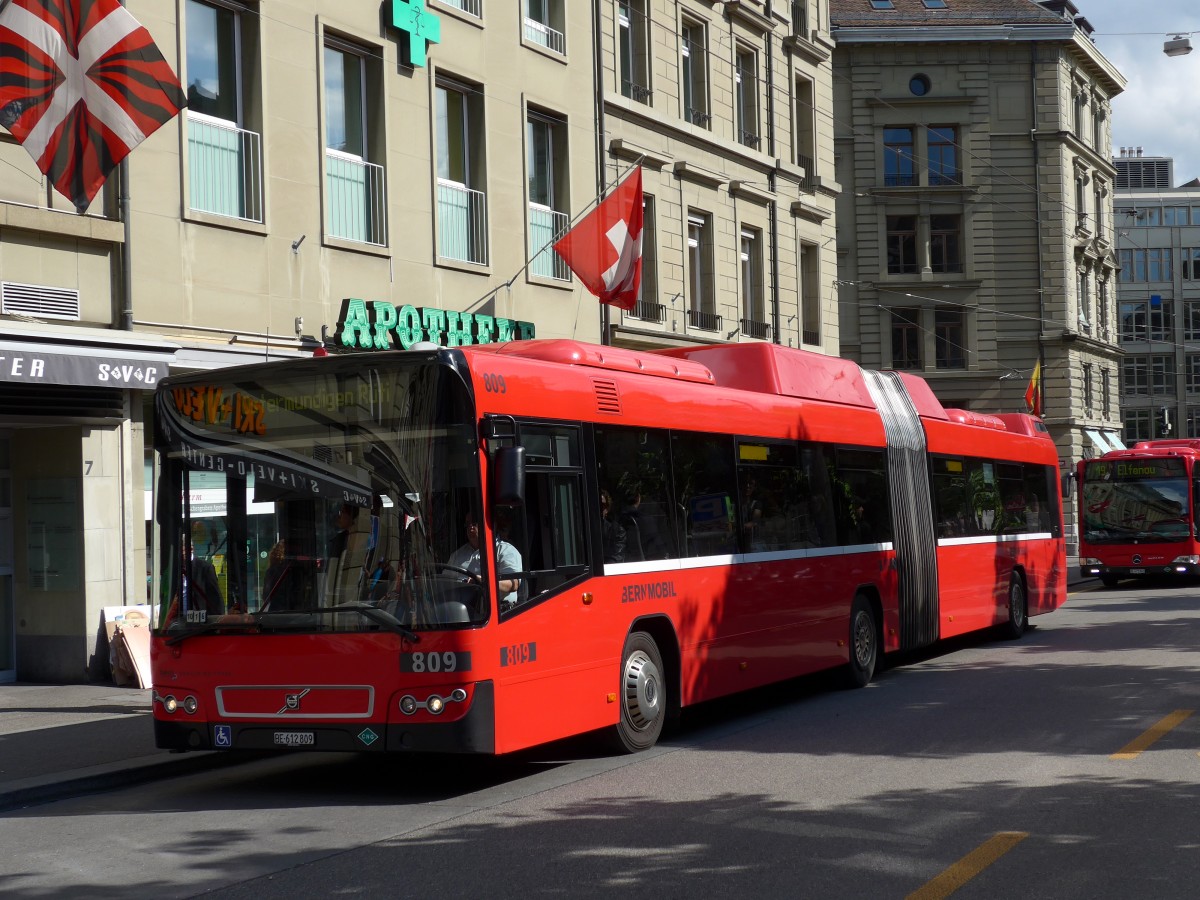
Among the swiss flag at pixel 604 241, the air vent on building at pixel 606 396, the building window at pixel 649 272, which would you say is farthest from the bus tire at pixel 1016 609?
the air vent on building at pixel 606 396

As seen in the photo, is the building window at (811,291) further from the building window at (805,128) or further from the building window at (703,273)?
the building window at (703,273)

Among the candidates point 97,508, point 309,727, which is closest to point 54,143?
point 97,508

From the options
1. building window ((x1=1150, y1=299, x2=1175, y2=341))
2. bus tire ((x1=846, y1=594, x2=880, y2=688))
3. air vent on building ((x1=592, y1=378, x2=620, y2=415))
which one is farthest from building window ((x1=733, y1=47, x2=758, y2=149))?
building window ((x1=1150, y1=299, x2=1175, y2=341))

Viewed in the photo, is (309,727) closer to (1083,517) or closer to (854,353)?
(1083,517)

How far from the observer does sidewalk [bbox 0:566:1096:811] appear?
1020cm

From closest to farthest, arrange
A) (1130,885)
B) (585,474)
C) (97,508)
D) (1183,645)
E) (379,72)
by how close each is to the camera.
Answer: (1130,885) → (585,474) → (97,508) → (1183,645) → (379,72)

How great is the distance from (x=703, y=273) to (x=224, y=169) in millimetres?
12868

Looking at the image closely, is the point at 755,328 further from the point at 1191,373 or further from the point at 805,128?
the point at 1191,373

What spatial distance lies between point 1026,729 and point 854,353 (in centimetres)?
4776

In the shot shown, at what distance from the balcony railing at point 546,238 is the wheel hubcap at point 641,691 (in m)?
12.3

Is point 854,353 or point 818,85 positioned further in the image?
point 854,353

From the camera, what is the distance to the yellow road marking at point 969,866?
6.61 metres

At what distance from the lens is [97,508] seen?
51.8 ft

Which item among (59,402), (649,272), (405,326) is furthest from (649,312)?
(59,402)
